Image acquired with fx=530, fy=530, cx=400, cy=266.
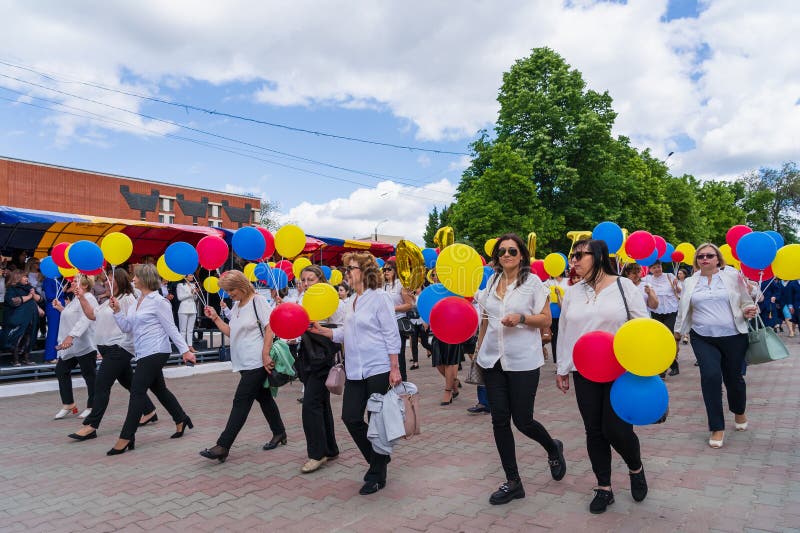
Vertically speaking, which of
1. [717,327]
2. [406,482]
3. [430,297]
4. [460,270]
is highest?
[460,270]

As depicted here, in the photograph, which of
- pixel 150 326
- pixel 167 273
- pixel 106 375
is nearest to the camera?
pixel 150 326

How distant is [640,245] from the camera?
24.1 feet

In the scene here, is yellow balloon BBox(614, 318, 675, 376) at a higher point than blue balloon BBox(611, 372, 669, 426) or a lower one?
higher

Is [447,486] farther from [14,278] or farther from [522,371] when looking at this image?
[14,278]

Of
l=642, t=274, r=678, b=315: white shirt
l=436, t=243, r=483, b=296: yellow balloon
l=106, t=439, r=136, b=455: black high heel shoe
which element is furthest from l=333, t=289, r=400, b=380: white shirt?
l=642, t=274, r=678, b=315: white shirt

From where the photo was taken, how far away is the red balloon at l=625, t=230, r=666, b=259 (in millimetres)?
7340

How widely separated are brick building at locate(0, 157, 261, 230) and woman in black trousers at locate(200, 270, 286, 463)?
173 feet

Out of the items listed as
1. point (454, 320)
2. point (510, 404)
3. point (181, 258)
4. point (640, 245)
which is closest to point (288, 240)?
point (181, 258)

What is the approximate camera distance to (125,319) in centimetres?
529

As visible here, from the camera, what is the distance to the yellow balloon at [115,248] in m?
5.93

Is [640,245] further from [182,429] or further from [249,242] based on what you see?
[182,429]

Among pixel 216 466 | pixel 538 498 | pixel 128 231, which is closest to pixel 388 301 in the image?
pixel 538 498

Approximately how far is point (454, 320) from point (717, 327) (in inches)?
106

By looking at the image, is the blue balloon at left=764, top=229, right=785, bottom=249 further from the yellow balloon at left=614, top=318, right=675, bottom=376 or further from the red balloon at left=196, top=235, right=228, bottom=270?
the red balloon at left=196, top=235, right=228, bottom=270
